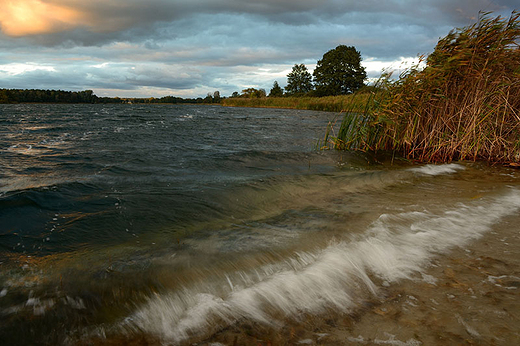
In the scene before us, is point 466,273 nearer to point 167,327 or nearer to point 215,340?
point 215,340

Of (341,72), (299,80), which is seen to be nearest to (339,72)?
(341,72)

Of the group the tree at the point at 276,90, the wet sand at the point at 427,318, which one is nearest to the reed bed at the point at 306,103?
the wet sand at the point at 427,318

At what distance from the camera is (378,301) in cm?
221

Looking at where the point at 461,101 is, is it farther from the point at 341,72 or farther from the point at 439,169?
the point at 341,72

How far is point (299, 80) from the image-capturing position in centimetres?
8994

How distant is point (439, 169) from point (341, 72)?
67.0 m

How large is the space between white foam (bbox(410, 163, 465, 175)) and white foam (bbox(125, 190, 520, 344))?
131 inches

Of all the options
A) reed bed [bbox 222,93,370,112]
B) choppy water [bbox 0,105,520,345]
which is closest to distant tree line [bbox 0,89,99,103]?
reed bed [bbox 222,93,370,112]

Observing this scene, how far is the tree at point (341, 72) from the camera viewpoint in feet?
224

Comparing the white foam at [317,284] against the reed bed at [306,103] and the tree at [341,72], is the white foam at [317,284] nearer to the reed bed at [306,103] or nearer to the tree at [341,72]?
the reed bed at [306,103]

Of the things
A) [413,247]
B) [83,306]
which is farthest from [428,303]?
[83,306]

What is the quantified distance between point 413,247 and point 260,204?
2.31m

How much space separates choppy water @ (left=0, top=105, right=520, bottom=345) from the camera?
1.96 m

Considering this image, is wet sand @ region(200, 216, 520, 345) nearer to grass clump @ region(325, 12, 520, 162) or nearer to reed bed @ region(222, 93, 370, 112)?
grass clump @ region(325, 12, 520, 162)
